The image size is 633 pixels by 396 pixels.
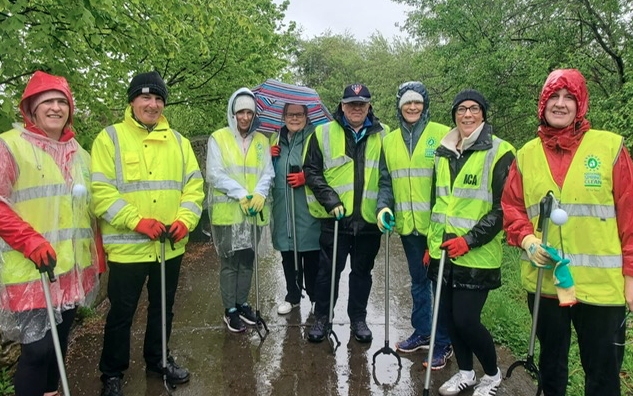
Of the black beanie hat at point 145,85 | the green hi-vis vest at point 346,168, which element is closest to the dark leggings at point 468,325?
the green hi-vis vest at point 346,168

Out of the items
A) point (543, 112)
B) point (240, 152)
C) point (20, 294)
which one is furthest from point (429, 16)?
point (20, 294)

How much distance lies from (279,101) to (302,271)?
68.2 inches

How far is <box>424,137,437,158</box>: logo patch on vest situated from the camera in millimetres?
3443

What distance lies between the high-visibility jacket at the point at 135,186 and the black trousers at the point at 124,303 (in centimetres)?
9

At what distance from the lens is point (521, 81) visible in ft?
25.7

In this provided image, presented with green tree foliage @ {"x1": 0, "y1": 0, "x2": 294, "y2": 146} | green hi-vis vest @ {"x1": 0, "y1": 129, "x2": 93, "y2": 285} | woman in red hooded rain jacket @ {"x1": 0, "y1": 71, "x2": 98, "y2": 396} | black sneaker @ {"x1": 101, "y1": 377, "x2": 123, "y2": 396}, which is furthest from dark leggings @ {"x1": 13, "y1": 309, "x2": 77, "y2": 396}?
green tree foliage @ {"x1": 0, "y1": 0, "x2": 294, "y2": 146}

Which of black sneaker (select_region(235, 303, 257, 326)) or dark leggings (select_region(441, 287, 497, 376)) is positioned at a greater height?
dark leggings (select_region(441, 287, 497, 376))

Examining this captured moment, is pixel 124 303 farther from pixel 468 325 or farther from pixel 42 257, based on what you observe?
pixel 468 325

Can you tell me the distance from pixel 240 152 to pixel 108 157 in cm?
126

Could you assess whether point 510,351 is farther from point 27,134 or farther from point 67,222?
point 27,134

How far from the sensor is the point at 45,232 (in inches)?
102

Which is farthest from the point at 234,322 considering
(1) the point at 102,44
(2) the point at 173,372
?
(1) the point at 102,44

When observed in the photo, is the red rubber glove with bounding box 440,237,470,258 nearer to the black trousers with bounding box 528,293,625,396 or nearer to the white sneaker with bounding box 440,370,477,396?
the black trousers with bounding box 528,293,625,396

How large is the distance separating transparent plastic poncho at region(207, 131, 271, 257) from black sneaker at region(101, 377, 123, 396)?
1330mm
